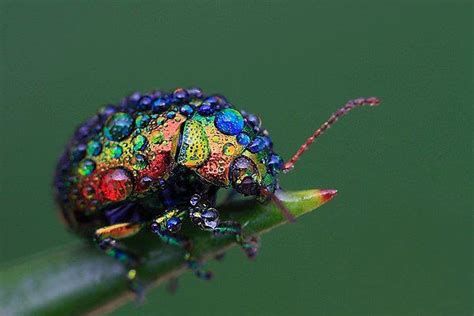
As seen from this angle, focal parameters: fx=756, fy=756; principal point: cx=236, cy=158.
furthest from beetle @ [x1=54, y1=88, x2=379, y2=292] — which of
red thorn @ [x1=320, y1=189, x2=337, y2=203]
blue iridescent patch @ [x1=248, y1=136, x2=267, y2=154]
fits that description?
red thorn @ [x1=320, y1=189, x2=337, y2=203]

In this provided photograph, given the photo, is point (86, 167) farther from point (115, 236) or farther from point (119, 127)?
point (115, 236)

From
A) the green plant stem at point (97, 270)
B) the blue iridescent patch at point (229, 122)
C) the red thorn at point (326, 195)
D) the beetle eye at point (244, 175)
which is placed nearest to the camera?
the red thorn at point (326, 195)

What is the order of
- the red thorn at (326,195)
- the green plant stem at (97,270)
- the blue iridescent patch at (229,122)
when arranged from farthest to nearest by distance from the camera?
the blue iridescent patch at (229,122), the green plant stem at (97,270), the red thorn at (326,195)

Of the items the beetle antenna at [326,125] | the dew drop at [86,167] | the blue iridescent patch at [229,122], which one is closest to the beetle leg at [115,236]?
the dew drop at [86,167]

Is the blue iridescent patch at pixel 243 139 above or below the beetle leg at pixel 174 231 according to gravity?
above

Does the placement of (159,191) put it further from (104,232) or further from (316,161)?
(316,161)

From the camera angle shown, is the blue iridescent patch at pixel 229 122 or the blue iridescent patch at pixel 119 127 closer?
the blue iridescent patch at pixel 229 122

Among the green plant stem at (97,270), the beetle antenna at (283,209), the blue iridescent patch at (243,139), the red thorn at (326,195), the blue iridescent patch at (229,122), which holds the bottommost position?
the green plant stem at (97,270)

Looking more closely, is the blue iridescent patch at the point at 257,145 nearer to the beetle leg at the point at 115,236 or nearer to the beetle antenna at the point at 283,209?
the beetle antenna at the point at 283,209
